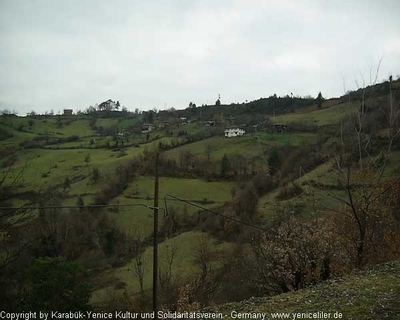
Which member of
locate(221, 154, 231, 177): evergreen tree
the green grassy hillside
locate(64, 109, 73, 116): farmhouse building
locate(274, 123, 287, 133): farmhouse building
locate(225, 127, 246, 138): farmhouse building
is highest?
locate(64, 109, 73, 116): farmhouse building

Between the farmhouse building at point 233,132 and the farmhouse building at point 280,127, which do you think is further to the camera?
the farmhouse building at point 233,132

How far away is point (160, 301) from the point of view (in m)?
27.3

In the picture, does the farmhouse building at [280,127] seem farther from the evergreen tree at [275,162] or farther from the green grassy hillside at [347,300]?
the green grassy hillside at [347,300]

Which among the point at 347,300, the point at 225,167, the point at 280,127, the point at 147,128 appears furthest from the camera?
the point at 147,128

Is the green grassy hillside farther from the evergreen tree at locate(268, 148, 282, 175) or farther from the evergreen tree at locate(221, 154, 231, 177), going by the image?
the evergreen tree at locate(221, 154, 231, 177)

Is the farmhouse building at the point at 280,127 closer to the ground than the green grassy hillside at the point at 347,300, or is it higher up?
higher up

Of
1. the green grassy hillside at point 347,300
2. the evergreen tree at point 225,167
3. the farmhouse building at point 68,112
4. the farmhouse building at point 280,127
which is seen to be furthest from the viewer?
the farmhouse building at point 68,112

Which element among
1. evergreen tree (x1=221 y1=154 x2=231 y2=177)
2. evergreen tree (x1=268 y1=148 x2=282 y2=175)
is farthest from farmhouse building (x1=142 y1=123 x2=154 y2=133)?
evergreen tree (x1=268 y1=148 x2=282 y2=175)

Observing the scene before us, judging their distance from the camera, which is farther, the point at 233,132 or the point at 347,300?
the point at 233,132

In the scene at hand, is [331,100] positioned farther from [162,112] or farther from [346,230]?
[346,230]

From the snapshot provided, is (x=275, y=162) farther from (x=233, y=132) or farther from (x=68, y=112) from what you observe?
(x=68, y=112)

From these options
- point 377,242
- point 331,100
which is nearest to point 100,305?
point 377,242

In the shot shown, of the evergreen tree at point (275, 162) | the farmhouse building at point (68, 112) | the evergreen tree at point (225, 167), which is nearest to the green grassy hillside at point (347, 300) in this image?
the evergreen tree at point (275, 162)

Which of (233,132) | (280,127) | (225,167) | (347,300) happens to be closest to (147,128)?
(233,132)
